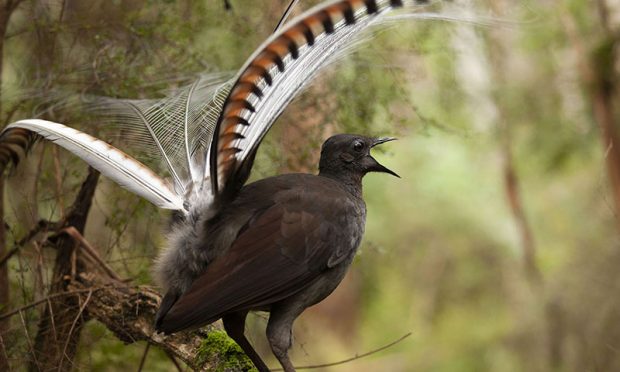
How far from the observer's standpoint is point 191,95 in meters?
4.42

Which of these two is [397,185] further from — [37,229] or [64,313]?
[64,313]

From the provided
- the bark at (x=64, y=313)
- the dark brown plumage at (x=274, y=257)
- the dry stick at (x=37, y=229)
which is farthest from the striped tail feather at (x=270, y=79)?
the dry stick at (x=37, y=229)

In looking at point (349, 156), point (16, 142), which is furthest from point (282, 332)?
point (16, 142)

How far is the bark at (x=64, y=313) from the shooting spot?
4160mm

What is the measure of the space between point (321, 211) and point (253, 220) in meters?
0.30

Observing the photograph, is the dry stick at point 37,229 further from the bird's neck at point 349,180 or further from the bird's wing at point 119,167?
the bird's neck at point 349,180

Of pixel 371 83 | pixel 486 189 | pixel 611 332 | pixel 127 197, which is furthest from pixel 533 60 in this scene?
pixel 127 197

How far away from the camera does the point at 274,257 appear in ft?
12.1

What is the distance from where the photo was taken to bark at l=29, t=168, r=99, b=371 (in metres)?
4.16

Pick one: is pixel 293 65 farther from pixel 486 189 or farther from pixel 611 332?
pixel 486 189

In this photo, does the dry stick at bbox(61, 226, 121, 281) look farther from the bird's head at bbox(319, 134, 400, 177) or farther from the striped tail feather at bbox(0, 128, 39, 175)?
the bird's head at bbox(319, 134, 400, 177)

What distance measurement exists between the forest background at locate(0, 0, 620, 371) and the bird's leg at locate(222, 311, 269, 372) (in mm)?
393

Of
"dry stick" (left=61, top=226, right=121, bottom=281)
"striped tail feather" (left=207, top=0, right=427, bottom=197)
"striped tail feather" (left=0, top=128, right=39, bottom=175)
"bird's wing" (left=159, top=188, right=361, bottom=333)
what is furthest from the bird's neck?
"striped tail feather" (left=0, top=128, right=39, bottom=175)

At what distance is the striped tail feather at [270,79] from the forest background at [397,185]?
1.38ft
